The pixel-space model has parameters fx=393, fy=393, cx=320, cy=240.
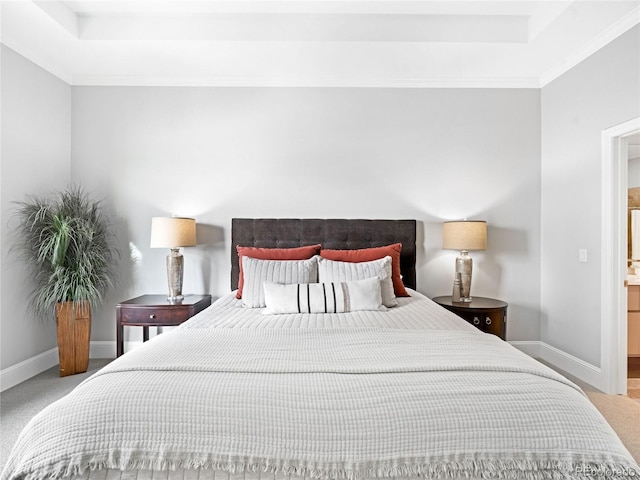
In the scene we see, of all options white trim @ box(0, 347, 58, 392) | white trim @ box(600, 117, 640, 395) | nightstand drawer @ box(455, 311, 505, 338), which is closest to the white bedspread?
nightstand drawer @ box(455, 311, 505, 338)

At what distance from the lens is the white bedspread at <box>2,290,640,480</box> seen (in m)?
1.15

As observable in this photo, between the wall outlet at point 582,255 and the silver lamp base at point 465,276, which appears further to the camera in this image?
the silver lamp base at point 465,276

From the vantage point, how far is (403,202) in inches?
145

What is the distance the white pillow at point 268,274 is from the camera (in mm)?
2775

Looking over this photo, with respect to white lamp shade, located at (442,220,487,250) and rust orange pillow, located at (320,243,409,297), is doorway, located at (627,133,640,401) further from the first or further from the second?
rust orange pillow, located at (320,243,409,297)

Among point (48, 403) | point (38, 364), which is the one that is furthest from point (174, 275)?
point (38, 364)

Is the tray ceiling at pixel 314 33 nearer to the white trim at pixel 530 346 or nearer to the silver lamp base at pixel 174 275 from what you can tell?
the silver lamp base at pixel 174 275

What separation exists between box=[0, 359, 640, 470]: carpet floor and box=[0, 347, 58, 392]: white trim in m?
0.05

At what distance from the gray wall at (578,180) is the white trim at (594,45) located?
40mm

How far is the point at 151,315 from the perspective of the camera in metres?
3.13

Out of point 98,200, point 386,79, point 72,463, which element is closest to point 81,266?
point 98,200

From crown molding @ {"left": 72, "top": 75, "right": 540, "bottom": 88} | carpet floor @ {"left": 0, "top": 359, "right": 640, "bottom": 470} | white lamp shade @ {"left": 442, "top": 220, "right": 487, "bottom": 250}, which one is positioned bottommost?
carpet floor @ {"left": 0, "top": 359, "right": 640, "bottom": 470}

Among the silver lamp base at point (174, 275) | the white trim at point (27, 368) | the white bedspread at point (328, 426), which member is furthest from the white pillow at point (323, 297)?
the white trim at point (27, 368)

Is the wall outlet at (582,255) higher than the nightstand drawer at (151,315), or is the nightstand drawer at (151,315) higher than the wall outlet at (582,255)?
the wall outlet at (582,255)
